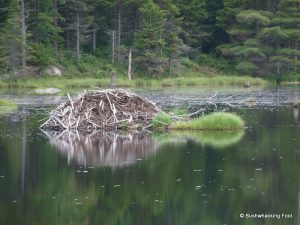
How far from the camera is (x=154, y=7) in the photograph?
7106 centimetres

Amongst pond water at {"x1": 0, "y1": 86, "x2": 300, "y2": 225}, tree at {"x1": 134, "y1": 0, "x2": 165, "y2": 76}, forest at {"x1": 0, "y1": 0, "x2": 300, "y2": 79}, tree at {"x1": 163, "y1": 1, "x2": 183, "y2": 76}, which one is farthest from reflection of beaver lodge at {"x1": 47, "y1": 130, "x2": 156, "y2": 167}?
tree at {"x1": 163, "y1": 1, "x2": 183, "y2": 76}

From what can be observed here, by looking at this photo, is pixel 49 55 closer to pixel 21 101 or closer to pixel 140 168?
pixel 21 101

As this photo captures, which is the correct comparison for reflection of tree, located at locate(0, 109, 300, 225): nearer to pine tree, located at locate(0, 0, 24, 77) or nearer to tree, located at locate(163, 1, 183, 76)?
pine tree, located at locate(0, 0, 24, 77)

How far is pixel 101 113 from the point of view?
32.1 m

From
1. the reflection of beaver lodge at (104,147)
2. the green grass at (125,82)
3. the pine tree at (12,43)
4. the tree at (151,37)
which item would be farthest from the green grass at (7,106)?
the tree at (151,37)

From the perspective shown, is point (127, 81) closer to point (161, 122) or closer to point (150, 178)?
point (161, 122)

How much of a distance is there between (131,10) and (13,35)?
18.7m

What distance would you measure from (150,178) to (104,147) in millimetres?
6702

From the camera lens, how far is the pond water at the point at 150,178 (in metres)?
16.0

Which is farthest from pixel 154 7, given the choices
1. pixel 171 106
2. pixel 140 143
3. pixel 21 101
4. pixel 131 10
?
pixel 140 143

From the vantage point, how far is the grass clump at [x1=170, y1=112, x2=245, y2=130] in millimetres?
30594

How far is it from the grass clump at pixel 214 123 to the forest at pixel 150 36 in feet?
116

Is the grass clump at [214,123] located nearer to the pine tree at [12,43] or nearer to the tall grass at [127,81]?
the tall grass at [127,81]

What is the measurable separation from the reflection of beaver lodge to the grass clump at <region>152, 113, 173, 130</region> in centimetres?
113
